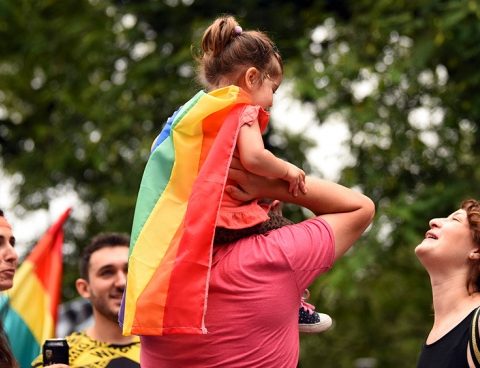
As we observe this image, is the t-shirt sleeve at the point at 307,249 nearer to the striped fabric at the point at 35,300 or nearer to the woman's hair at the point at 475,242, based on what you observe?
the woman's hair at the point at 475,242

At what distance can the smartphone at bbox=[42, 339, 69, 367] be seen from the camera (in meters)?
4.26

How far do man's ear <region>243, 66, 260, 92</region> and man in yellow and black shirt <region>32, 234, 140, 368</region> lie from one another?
234 centimetres

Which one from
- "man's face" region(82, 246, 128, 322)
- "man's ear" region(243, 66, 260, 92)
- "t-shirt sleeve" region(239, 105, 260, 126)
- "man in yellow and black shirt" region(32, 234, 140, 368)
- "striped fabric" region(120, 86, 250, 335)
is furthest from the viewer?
"man's face" region(82, 246, 128, 322)

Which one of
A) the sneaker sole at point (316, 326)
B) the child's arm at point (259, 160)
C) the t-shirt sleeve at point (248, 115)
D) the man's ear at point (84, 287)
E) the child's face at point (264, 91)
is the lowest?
the sneaker sole at point (316, 326)

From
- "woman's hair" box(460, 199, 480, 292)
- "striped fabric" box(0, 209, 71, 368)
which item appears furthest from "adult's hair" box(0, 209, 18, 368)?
"striped fabric" box(0, 209, 71, 368)

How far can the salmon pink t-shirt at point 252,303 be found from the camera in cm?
344

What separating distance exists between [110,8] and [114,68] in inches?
23.1

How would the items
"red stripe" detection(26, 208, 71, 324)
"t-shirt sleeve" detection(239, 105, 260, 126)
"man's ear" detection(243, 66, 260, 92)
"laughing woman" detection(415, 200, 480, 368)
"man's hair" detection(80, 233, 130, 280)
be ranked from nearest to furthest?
"t-shirt sleeve" detection(239, 105, 260, 126) < "man's ear" detection(243, 66, 260, 92) < "laughing woman" detection(415, 200, 480, 368) < "man's hair" detection(80, 233, 130, 280) < "red stripe" detection(26, 208, 71, 324)

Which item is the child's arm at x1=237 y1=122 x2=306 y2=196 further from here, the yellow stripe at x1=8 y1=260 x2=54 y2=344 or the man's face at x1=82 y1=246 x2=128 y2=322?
the yellow stripe at x1=8 y1=260 x2=54 y2=344

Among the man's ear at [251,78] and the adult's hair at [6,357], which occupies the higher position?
the man's ear at [251,78]

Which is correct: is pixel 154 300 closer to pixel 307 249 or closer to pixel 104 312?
pixel 307 249

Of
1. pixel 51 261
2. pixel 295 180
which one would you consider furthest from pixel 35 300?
pixel 295 180

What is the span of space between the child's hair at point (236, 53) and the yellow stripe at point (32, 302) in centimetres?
375

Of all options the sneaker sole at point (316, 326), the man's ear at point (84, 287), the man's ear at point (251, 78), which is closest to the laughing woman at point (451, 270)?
the sneaker sole at point (316, 326)
